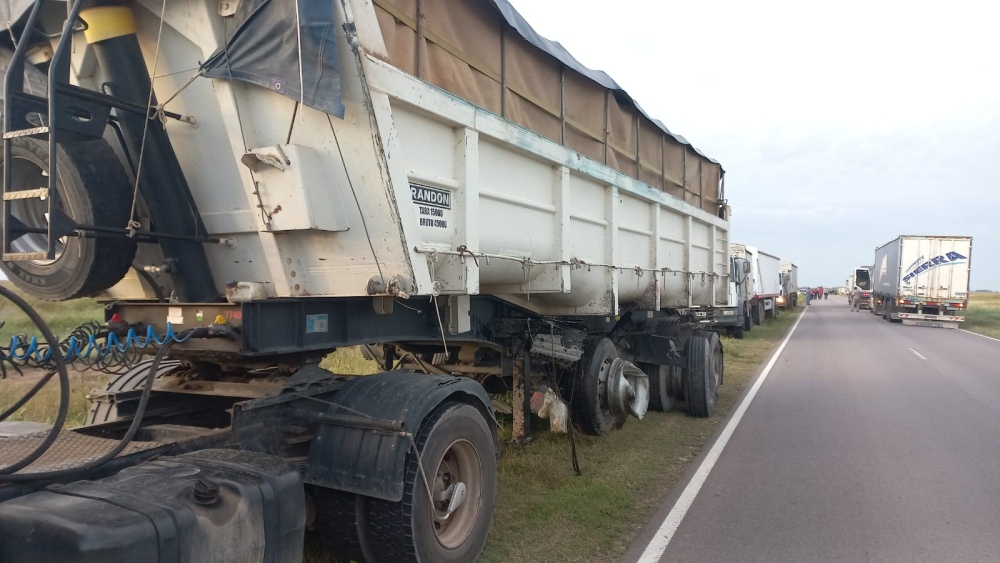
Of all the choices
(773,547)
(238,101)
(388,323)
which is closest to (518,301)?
(388,323)

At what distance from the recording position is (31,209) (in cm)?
327

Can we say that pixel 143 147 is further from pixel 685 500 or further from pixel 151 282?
pixel 685 500

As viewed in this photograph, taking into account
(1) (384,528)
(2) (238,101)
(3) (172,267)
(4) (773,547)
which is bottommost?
(4) (773,547)

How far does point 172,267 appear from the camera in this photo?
11.0ft

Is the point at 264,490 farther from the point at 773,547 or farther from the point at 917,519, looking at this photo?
the point at 917,519

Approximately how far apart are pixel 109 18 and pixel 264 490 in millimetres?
2336

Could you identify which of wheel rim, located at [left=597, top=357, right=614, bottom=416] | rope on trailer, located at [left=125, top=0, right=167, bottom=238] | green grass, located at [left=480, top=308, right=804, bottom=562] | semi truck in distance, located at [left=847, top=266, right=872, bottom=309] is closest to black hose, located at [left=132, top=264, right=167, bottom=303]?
rope on trailer, located at [left=125, top=0, right=167, bottom=238]

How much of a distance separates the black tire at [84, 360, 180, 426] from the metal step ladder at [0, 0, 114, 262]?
56.4 inches

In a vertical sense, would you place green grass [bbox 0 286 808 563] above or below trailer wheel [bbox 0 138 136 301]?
below

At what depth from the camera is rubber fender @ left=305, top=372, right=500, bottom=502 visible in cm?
325

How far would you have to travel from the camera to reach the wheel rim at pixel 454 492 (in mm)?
3748

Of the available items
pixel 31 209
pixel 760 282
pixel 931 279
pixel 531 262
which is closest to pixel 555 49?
pixel 531 262

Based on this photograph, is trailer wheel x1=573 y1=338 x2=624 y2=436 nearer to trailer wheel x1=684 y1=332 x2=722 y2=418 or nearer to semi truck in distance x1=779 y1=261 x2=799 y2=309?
trailer wheel x1=684 y1=332 x2=722 y2=418

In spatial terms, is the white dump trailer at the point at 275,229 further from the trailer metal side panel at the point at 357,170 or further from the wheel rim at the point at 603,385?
the wheel rim at the point at 603,385
